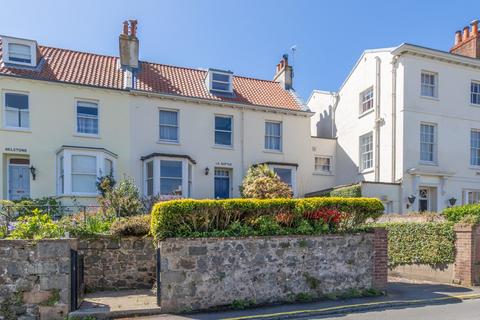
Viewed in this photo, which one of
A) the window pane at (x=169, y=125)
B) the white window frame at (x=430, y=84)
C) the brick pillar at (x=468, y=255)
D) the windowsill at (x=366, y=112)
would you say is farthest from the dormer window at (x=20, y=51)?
the white window frame at (x=430, y=84)

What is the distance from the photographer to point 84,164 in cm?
1655

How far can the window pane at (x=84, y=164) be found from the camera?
53.7ft

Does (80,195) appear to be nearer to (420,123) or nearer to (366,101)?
(366,101)

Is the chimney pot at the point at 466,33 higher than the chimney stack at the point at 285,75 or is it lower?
higher

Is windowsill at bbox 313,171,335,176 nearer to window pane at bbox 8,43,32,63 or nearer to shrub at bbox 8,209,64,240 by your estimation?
shrub at bbox 8,209,64,240

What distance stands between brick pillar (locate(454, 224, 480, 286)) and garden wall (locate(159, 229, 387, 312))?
11.0 ft

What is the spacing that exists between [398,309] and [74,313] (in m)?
7.30

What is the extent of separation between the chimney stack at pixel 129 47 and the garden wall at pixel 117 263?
1223 centimetres

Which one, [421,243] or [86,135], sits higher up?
[86,135]

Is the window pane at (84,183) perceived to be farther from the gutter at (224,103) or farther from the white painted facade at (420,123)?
the white painted facade at (420,123)

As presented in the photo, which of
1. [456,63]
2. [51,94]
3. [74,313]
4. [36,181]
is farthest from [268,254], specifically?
[456,63]

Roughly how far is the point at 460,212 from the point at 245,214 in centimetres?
756

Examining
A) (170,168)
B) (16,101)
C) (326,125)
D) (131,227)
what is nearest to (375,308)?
(131,227)

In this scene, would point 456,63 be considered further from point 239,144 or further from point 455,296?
point 455,296
